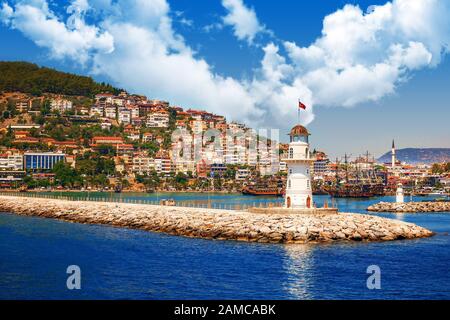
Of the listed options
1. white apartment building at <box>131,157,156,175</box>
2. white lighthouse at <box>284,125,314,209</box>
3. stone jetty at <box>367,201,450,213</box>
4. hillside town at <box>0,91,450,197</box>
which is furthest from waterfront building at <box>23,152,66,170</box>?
white lighthouse at <box>284,125,314,209</box>

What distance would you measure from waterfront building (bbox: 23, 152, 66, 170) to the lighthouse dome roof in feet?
401

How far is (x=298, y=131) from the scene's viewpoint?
46.4m

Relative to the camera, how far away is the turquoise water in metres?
27.7

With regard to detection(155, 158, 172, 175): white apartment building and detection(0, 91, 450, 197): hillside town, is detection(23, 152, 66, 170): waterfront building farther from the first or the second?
detection(155, 158, 172, 175): white apartment building

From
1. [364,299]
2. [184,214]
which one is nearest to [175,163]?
[184,214]

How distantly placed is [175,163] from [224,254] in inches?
5779

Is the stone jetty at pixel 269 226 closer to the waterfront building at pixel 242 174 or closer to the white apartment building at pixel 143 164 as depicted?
the white apartment building at pixel 143 164

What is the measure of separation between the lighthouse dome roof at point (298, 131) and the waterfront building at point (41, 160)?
12210 centimetres

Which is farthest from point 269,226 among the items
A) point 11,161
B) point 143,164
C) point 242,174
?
point 242,174

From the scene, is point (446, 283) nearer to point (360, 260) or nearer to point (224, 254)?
point (360, 260)

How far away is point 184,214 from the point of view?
49969mm

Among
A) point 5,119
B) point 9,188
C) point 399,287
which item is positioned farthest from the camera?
point 5,119

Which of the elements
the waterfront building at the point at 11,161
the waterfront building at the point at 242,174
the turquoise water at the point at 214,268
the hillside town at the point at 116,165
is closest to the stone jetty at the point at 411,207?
the turquoise water at the point at 214,268

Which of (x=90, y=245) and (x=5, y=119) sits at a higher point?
(x=5, y=119)
